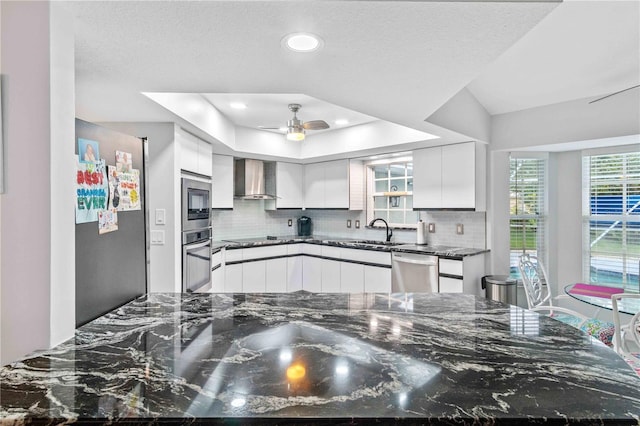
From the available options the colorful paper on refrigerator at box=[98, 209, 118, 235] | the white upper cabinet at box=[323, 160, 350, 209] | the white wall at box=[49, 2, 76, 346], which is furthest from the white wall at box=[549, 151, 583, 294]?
the white wall at box=[49, 2, 76, 346]

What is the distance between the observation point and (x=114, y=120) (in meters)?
2.76

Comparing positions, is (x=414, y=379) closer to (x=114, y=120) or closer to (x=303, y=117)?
(x=114, y=120)

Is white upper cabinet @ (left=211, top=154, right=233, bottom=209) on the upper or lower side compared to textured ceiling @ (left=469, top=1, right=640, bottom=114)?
lower

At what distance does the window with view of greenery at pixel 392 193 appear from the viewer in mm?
4762

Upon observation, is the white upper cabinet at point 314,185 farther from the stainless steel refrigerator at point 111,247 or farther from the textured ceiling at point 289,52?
the stainless steel refrigerator at point 111,247

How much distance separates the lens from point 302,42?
4.67ft

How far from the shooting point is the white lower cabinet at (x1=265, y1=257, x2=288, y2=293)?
475 centimetres

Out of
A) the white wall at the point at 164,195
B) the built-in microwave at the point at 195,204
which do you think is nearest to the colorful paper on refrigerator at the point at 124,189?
the white wall at the point at 164,195

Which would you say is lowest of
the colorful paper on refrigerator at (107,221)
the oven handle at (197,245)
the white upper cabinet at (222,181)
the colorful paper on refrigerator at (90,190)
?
the oven handle at (197,245)

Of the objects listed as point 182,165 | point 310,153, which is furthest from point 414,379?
point 310,153

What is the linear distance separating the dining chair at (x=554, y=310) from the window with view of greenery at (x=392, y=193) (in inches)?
62.9

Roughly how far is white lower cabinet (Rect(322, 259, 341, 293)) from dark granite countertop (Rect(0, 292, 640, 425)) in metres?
3.26

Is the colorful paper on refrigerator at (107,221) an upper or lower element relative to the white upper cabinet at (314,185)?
lower

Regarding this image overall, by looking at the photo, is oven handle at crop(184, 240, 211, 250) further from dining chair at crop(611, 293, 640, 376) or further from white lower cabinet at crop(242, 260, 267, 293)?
dining chair at crop(611, 293, 640, 376)
